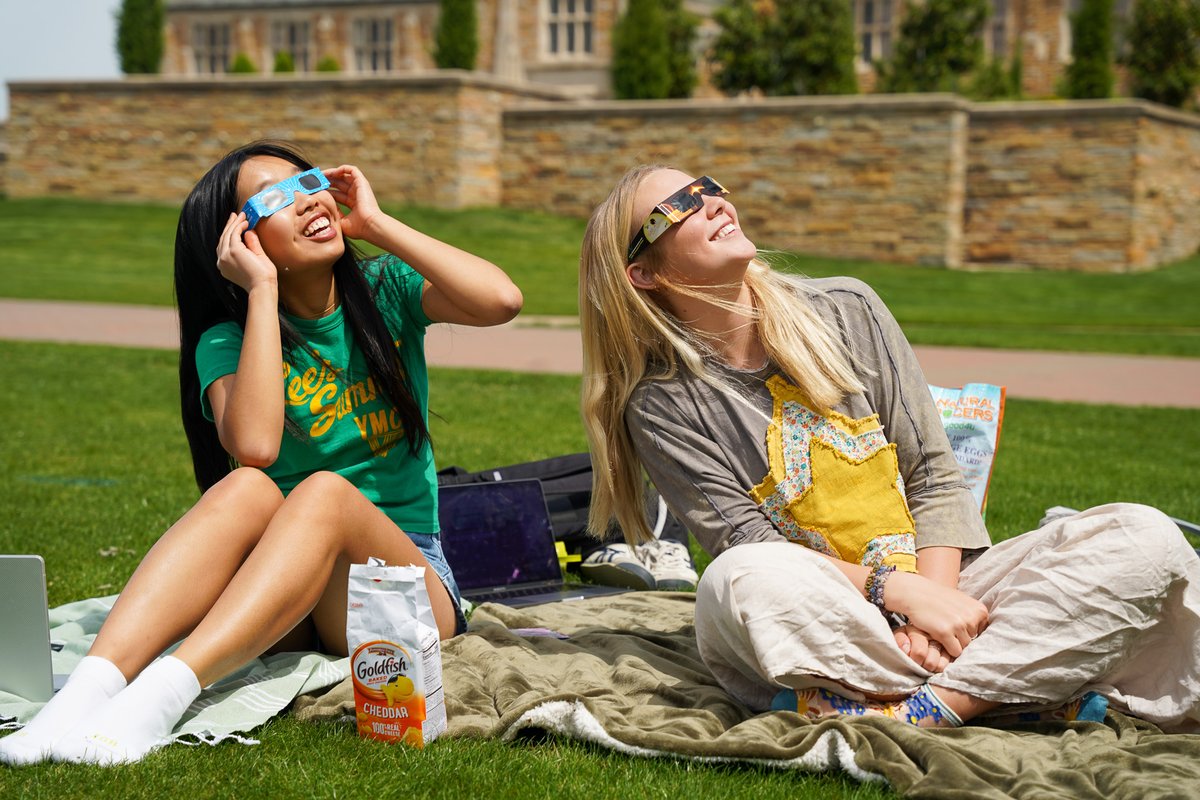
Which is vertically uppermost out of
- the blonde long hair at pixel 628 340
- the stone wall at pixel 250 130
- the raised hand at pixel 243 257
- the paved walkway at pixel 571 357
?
the stone wall at pixel 250 130

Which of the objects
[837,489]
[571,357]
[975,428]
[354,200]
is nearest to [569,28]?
[571,357]

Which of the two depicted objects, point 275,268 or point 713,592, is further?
point 275,268

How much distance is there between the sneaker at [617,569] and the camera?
487cm

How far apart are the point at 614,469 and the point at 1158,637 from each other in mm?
1370

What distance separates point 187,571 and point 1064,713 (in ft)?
6.80

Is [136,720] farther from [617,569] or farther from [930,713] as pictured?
[617,569]

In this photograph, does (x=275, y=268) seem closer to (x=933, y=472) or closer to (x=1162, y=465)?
(x=933, y=472)

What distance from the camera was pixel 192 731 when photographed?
313 cm

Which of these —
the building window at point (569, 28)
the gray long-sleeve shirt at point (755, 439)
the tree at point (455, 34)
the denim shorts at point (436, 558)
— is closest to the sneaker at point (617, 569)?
the denim shorts at point (436, 558)

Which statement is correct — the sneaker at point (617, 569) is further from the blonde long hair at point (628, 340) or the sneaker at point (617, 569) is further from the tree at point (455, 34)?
the tree at point (455, 34)

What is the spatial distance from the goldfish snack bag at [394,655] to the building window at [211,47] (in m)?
45.7

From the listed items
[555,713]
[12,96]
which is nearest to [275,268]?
[555,713]

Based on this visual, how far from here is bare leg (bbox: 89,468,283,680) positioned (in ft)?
10.2

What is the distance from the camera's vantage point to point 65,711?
2.96 metres
